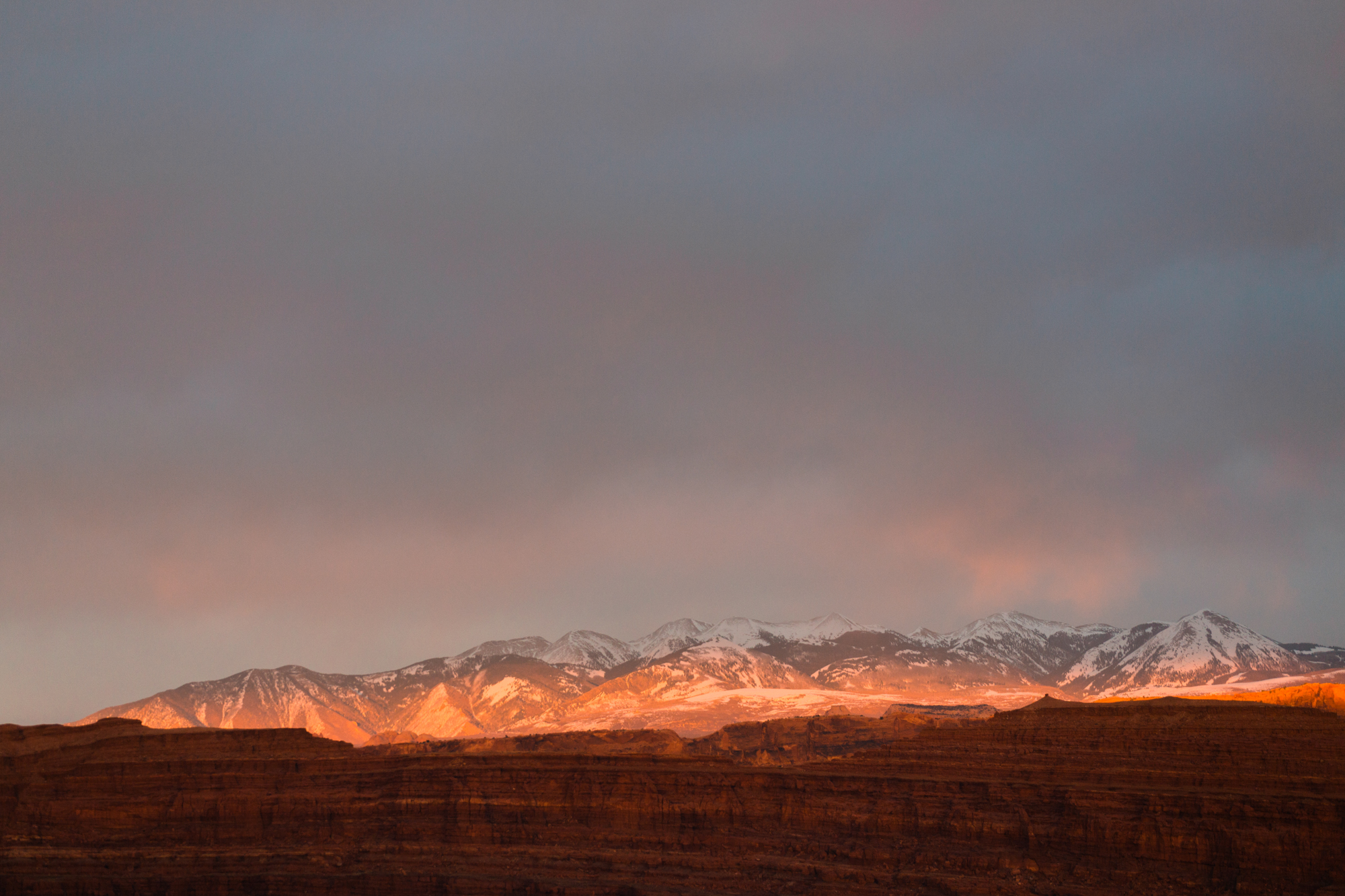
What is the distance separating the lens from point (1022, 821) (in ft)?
170

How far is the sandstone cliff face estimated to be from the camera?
4822cm

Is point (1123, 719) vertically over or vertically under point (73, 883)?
over

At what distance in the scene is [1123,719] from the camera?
59.9m

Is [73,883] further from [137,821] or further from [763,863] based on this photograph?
[763,863]

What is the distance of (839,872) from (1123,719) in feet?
69.6

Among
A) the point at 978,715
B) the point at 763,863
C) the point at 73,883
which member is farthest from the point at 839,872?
the point at 978,715

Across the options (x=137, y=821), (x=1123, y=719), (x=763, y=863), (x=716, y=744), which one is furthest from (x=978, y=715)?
(x=137, y=821)

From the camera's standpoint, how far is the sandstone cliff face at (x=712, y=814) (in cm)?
4822

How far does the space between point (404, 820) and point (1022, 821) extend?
35.1 meters

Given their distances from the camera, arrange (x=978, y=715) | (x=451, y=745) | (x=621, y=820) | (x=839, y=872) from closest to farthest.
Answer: (x=839, y=872) → (x=621, y=820) → (x=451, y=745) → (x=978, y=715)

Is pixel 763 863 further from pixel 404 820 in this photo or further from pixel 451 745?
pixel 451 745

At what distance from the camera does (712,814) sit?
58656 mm

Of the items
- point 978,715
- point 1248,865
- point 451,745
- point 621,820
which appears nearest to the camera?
point 1248,865

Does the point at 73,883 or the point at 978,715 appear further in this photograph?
the point at 978,715
